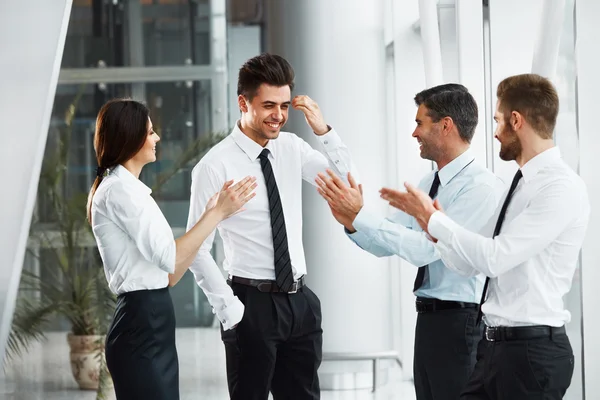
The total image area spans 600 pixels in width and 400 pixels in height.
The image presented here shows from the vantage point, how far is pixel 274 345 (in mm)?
3062

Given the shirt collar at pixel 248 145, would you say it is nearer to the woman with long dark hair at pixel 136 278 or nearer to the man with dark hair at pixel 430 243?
the man with dark hair at pixel 430 243

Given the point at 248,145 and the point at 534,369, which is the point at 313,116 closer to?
the point at 248,145

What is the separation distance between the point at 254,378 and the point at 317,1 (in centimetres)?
358

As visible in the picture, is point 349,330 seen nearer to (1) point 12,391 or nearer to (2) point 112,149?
(1) point 12,391

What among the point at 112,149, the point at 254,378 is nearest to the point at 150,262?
the point at 112,149

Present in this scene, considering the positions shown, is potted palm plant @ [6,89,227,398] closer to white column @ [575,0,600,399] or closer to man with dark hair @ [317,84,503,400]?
man with dark hair @ [317,84,503,400]

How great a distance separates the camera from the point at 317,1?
232 inches

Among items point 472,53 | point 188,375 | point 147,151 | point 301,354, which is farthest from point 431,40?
point 188,375

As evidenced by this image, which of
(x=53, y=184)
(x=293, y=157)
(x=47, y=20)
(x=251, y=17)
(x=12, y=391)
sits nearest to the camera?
(x=47, y=20)

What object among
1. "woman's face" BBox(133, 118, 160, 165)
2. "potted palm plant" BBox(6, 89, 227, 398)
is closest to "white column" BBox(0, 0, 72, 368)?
"woman's face" BBox(133, 118, 160, 165)

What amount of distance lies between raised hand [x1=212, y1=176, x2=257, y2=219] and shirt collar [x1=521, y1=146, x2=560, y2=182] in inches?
38.0

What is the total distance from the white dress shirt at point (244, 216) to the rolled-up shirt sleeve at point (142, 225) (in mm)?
A: 530

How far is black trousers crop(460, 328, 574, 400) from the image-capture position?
7.44 feet

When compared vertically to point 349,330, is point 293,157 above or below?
above
